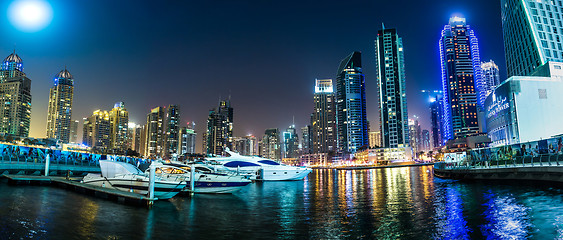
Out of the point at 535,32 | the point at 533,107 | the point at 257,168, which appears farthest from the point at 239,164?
the point at 535,32

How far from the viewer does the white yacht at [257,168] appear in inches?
1962

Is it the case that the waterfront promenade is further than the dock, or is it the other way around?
the waterfront promenade

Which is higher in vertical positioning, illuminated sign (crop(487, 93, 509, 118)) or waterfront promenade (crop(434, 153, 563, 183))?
illuminated sign (crop(487, 93, 509, 118))

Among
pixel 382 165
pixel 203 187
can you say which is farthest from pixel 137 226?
pixel 382 165

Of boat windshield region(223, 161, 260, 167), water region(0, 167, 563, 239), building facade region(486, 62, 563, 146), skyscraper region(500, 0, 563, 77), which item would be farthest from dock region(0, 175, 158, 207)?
skyscraper region(500, 0, 563, 77)

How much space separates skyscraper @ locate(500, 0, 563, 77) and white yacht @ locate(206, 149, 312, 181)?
7360 cm

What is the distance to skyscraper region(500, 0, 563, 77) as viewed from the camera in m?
82.5

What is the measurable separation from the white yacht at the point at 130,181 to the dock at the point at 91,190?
2.58 ft

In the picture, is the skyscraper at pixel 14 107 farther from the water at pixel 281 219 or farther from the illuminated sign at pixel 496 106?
the illuminated sign at pixel 496 106

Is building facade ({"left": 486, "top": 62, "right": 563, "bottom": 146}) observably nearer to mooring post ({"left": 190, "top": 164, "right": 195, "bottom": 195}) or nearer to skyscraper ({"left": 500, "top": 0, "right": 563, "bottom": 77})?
skyscraper ({"left": 500, "top": 0, "right": 563, "bottom": 77})

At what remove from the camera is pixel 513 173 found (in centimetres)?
3806

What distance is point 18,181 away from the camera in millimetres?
34812

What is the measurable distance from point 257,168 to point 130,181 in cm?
2801

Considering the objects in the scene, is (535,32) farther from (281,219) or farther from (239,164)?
(281,219)
